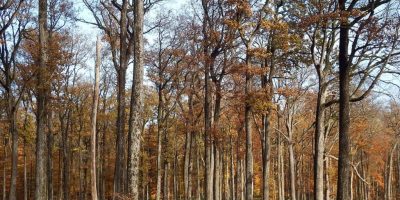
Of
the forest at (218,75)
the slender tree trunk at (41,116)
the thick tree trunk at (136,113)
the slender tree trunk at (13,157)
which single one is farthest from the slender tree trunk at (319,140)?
the slender tree trunk at (13,157)

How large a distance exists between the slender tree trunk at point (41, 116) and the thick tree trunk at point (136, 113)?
6.47m

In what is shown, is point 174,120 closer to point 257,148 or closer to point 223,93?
point 257,148

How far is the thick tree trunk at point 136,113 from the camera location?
1144 cm

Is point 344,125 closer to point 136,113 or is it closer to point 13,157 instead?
point 136,113

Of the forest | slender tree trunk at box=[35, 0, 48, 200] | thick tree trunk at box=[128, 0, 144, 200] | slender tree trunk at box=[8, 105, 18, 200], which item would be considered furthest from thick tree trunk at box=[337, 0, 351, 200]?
slender tree trunk at box=[8, 105, 18, 200]

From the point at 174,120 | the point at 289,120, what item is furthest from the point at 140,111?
the point at 174,120

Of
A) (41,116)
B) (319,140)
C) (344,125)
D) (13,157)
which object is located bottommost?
(13,157)

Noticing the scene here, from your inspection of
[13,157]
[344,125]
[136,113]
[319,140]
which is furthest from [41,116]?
[344,125]

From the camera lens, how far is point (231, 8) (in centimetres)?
1881

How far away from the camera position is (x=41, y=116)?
56.6 ft

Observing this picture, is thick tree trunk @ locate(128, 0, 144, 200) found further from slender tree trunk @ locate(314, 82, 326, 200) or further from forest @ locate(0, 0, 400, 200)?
slender tree trunk @ locate(314, 82, 326, 200)

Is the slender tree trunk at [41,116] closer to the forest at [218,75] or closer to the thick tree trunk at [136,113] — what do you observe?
the forest at [218,75]

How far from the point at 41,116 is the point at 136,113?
23.0ft

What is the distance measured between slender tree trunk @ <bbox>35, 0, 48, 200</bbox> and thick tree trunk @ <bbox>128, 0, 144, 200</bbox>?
647cm
